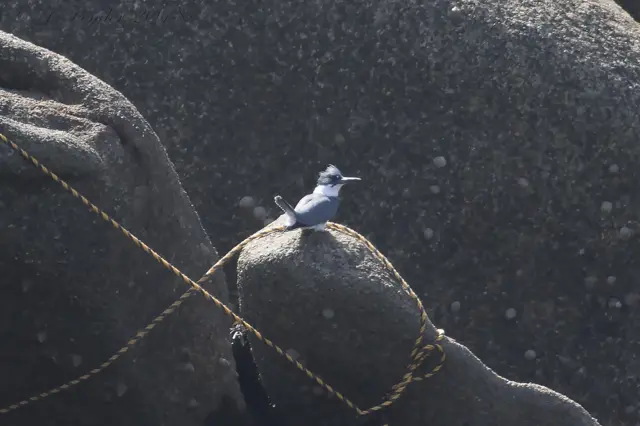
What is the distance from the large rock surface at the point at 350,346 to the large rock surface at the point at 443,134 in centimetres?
56

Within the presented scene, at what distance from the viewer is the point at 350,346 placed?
6.53ft

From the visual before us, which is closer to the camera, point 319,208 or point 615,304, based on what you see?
point 319,208

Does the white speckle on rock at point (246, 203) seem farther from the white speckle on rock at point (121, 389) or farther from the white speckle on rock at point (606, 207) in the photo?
the white speckle on rock at point (606, 207)

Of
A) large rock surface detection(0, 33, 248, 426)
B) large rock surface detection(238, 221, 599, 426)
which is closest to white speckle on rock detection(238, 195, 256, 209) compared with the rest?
large rock surface detection(0, 33, 248, 426)

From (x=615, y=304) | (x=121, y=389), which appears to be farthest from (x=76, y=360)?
(x=615, y=304)

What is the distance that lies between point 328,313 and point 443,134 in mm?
973

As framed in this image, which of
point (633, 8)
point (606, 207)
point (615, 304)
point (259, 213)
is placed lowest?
point (615, 304)

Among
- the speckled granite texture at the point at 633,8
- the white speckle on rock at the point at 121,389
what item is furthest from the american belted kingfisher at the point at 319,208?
the speckled granite texture at the point at 633,8

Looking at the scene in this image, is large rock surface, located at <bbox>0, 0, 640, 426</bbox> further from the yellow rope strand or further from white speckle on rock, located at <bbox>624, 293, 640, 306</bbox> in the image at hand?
the yellow rope strand

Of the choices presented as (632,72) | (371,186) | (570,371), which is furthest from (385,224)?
(632,72)

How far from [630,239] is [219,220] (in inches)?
47.2

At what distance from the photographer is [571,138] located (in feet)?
8.98

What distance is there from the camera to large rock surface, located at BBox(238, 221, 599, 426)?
6.41 feet

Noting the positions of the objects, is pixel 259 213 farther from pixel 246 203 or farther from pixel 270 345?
pixel 270 345
